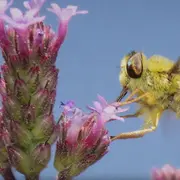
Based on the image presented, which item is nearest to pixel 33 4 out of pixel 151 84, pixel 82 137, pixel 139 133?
pixel 82 137

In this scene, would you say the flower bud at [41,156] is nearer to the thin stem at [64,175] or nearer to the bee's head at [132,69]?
the thin stem at [64,175]

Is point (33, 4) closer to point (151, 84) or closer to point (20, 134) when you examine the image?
point (20, 134)

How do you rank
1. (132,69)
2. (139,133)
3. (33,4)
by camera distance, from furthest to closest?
(132,69) < (139,133) < (33,4)

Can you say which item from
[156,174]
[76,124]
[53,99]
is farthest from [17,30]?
[156,174]

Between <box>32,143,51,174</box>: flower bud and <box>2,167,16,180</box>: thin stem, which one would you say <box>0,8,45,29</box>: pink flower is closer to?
<box>32,143,51,174</box>: flower bud

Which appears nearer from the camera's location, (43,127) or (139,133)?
(43,127)

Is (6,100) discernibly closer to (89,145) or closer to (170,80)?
(89,145)
